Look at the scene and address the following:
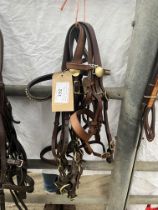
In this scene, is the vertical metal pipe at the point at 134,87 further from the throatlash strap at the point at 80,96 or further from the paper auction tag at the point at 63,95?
the paper auction tag at the point at 63,95

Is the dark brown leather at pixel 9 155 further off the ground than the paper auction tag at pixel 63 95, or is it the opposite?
the paper auction tag at pixel 63 95

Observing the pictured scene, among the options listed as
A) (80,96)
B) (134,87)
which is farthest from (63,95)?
(134,87)

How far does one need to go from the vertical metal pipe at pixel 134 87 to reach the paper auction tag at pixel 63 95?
8.4 inches

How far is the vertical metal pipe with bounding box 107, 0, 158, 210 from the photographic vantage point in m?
0.79

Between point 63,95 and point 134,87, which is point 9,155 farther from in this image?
point 134,87

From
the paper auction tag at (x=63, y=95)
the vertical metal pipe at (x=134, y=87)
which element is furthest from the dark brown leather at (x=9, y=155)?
the vertical metal pipe at (x=134, y=87)

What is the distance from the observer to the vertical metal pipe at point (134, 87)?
79cm

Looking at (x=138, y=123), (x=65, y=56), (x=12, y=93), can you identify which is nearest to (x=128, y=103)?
(x=138, y=123)

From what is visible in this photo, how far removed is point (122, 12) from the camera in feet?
2.82

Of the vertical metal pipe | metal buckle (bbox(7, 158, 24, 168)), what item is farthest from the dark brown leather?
the vertical metal pipe

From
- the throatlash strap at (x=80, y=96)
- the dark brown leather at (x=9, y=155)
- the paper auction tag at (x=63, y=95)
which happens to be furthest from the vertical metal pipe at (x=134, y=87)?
the dark brown leather at (x=9, y=155)

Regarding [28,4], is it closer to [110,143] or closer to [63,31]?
[63,31]

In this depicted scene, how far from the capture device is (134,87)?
0.87 m

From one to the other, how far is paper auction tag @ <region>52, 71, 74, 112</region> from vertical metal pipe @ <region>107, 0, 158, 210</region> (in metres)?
0.21
